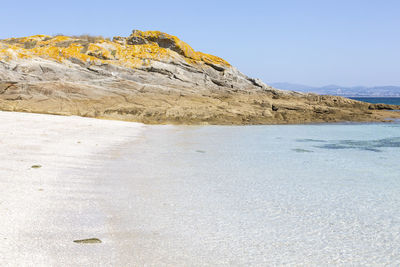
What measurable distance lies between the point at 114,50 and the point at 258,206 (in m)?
22.5

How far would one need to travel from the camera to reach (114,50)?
26031 millimetres

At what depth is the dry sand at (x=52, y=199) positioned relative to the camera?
3.75m

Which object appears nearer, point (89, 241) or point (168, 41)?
point (89, 241)

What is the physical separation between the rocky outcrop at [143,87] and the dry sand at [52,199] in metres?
8.45

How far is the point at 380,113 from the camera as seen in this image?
85.1ft

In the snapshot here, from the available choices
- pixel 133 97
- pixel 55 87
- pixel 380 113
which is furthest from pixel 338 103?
pixel 55 87

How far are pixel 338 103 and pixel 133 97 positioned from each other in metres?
15.0

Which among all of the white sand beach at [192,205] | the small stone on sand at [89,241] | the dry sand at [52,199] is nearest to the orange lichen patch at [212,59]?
the dry sand at [52,199]

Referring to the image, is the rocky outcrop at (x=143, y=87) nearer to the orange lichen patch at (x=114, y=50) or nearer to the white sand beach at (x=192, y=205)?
the orange lichen patch at (x=114, y=50)

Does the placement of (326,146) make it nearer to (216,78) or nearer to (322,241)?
(322,241)

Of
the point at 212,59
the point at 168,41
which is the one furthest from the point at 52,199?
the point at 212,59

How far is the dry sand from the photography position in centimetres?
375

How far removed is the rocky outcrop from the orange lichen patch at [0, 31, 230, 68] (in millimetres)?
60

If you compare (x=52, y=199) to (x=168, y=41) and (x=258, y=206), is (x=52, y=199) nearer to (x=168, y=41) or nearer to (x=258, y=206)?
(x=258, y=206)
